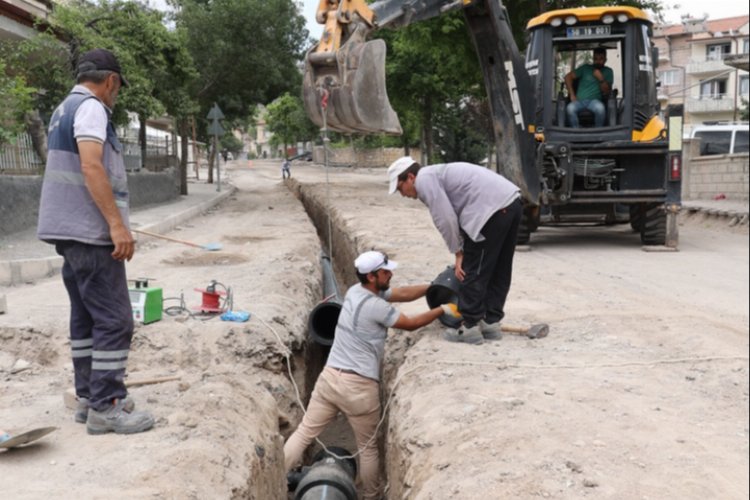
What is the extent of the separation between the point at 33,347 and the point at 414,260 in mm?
4758

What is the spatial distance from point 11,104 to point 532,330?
8.17 meters

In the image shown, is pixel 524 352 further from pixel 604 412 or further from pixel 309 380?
pixel 309 380

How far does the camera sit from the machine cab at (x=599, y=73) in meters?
10.5

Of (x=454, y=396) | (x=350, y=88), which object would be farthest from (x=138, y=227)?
(x=454, y=396)

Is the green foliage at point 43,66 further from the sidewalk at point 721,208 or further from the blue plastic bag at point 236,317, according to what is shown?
the sidewalk at point 721,208

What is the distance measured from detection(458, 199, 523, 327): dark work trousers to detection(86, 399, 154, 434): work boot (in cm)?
245

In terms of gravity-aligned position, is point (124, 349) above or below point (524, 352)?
above

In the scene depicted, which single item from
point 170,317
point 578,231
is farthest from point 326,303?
point 578,231

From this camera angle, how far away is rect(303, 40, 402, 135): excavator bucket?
723 centimetres

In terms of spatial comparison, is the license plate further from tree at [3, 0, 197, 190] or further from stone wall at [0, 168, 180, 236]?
stone wall at [0, 168, 180, 236]

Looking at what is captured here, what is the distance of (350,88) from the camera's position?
23.7 feet

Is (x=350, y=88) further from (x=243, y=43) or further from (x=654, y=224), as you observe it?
(x=243, y=43)

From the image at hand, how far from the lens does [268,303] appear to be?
23.8 feet

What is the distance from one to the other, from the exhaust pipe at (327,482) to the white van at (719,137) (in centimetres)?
1882
